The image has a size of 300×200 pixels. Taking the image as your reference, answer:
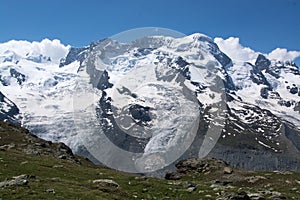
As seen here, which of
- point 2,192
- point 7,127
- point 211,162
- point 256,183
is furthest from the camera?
point 7,127

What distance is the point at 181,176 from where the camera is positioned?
91.3 m

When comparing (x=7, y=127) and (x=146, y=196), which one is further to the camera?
(x=7, y=127)

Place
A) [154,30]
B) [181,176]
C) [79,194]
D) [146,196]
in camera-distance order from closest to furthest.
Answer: [79,194], [146,196], [154,30], [181,176]

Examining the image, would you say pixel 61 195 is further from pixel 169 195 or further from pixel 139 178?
pixel 139 178

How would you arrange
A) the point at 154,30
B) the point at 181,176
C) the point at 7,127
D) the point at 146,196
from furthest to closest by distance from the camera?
1. the point at 7,127
2. the point at 181,176
3. the point at 154,30
4. the point at 146,196

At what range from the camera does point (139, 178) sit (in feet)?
210

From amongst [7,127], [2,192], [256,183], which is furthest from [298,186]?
[7,127]

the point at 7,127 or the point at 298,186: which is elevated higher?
the point at 7,127

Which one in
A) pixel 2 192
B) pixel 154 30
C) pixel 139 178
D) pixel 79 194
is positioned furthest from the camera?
pixel 139 178

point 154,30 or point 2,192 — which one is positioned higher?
point 154,30

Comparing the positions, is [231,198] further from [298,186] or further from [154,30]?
[298,186]

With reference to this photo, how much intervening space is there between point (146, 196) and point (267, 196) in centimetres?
1341

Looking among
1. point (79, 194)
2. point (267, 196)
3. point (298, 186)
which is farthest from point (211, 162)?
point (79, 194)

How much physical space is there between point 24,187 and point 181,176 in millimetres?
52998
